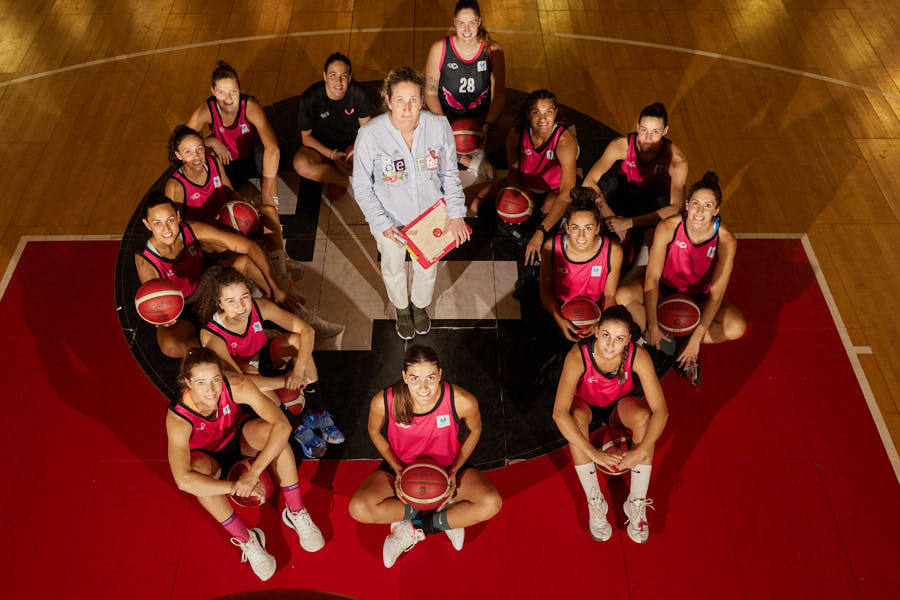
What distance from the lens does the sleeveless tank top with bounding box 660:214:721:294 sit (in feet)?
11.9

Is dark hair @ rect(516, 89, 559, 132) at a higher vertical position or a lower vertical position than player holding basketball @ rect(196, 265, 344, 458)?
higher

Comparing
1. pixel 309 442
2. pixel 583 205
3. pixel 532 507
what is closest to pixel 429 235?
pixel 583 205

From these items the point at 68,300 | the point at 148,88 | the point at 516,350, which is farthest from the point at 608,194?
the point at 148,88

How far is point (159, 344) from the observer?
383 cm

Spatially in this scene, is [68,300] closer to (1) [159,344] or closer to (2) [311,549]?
(1) [159,344]

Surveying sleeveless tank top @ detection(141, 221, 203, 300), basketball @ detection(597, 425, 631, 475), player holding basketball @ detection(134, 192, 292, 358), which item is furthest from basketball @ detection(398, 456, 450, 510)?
sleeveless tank top @ detection(141, 221, 203, 300)

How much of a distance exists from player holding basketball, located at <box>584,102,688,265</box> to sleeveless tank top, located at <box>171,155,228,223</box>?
2.23 m

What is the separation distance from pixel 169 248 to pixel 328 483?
1509 millimetres

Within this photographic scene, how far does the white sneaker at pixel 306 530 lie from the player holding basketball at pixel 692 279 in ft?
6.60

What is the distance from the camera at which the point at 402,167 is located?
3.19 metres

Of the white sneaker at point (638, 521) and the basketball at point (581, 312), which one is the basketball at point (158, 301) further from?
the white sneaker at point (638, 521)

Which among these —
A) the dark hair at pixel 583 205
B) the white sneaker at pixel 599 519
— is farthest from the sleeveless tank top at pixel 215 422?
the dark hair at pixel 583 205

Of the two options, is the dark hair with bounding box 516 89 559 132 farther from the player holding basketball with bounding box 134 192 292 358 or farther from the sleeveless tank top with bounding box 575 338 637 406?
the player holding basketball with bounding box 134 192 292 358

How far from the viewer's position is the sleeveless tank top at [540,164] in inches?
163
